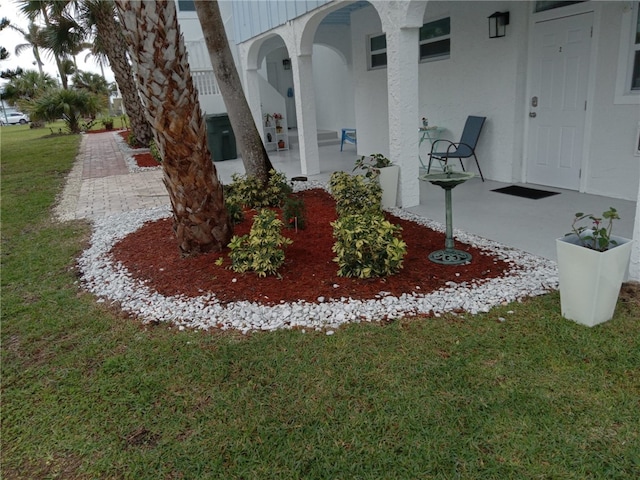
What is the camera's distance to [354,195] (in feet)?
19.1

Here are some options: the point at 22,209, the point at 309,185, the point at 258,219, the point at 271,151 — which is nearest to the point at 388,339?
the point at 258,219

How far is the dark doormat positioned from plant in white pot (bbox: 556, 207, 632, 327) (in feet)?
10.7

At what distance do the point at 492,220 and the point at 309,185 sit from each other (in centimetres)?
372

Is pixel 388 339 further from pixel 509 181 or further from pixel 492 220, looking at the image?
pixel 509 181

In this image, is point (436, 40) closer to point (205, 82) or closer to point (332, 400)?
point (205, 82)

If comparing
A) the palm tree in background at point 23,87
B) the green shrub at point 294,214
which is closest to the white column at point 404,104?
the green shrub at point 294,214

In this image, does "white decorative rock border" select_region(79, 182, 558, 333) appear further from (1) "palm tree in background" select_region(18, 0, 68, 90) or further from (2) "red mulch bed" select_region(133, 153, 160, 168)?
(1) "palm tree in background" select_region(18, 0, 68, 90)

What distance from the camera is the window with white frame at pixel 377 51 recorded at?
9820 mm

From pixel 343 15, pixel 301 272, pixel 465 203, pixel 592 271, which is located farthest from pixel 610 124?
pixel 343 15

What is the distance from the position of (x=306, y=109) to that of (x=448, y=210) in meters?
5.43

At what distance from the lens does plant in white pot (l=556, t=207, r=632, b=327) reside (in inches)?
120

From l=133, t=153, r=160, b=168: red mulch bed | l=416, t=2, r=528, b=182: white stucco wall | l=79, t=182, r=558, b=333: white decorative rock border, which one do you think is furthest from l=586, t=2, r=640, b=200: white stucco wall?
l=133, t=153, r=160, b=168: red mulch bed

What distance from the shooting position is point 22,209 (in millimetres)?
8312

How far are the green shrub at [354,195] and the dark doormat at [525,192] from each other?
2.05 meters
